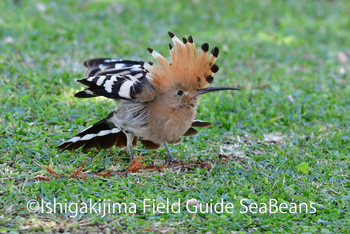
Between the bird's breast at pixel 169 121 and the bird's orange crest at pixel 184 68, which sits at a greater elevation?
the bird's orange crest at pixel 184 68

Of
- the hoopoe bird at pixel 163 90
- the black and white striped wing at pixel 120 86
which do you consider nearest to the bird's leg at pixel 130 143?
the hoopoe bird at pixel 163 90

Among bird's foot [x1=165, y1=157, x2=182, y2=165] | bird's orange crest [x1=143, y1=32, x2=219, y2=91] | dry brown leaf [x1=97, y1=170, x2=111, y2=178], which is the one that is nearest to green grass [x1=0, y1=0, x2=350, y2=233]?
dry brown leaf [x1=97, y1=170, x2=111, y2=178]

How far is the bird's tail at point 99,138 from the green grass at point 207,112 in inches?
3.2

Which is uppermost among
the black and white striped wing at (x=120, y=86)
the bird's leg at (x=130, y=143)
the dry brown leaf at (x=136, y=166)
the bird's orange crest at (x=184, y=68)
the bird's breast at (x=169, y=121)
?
the bird's orange crest at (x=184, y=68)

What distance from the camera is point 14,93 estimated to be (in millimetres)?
6531

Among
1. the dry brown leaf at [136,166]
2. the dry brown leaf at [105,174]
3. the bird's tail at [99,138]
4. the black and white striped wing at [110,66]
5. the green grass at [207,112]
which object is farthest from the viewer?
the black and white striped wing at [110,66]

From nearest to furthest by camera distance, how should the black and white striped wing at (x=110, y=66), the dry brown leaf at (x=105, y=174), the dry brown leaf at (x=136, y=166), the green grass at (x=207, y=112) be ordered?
the green grass at (x=207, y=112), the dry brown leaf at (x=105, y=174), the dry brown leaf at (x=136, y=166), the black and white striped wing at (x=110, y=66)

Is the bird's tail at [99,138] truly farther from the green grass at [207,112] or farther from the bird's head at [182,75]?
the bird's head at [182,75]

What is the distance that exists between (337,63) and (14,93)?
524cm

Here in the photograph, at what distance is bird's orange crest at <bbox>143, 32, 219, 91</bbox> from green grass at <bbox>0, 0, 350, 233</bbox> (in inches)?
34.1

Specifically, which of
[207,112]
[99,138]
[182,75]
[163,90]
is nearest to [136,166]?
[99,138]

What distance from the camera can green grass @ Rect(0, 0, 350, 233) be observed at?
14.5 feet

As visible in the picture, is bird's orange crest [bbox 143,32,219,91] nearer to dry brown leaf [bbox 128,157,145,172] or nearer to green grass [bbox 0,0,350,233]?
dry brown leaf [bbox 128,157,145,172]

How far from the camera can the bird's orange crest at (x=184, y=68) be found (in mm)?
4953
